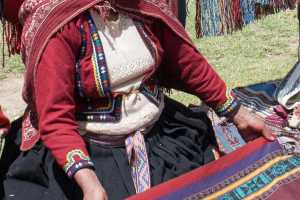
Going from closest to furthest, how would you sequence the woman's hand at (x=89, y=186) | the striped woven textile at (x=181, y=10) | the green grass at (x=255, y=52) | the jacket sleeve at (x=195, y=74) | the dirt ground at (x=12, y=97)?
the woman's hand at (x=89, y=186)
the jacket sleeve at (x=195, y=74)
the striped woven textile at (x=181, y=10)
the dirt ground at (x=12, y=97)
the green grass at (x=255, y=52)

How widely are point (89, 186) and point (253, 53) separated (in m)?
3.82

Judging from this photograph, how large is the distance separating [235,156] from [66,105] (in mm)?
692

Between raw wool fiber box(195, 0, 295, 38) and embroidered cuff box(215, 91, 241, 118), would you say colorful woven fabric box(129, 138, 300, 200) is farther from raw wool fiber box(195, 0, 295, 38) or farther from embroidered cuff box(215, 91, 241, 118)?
raw wool fiber box(195, 0, 295, 38)

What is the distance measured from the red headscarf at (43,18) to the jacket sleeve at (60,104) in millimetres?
27

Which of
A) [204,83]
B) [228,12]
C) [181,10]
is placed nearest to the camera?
[204,83]

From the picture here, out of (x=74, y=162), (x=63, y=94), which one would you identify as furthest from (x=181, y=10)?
(x=74, y=162)

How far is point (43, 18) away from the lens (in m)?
1.88

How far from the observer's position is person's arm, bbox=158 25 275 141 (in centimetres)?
219

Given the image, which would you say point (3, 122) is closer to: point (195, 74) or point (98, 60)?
point (98, 60)

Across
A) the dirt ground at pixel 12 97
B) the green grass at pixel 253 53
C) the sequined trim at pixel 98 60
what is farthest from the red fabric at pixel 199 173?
the dirt ground at pixel 12 97

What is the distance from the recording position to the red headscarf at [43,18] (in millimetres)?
1844

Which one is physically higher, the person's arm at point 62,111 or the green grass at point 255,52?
the person's arm at point 62,111

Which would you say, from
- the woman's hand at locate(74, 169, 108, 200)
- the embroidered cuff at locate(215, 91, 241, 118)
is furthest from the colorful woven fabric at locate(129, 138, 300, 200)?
the woman's hand at locate(74, 169, 108, 200)

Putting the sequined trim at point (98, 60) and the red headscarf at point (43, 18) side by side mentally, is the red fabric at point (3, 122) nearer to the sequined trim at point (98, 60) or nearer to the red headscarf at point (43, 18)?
the red headscarf at point (43, 18)
